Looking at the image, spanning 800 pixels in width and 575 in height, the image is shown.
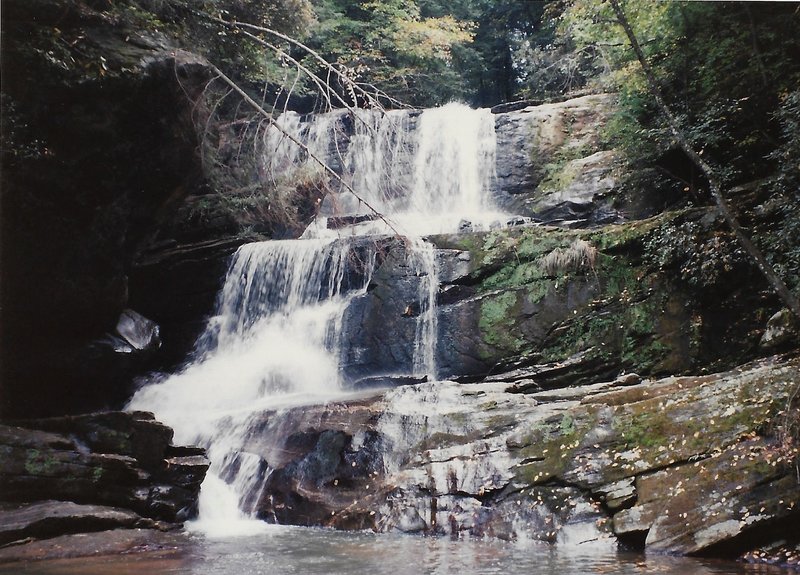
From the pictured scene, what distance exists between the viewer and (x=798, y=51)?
736cm

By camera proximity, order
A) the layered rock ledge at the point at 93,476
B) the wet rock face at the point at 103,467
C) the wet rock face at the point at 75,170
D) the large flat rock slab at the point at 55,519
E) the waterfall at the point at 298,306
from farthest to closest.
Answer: the waterfall at the point at 298,306 → the wet rock face at the point at 75,170 → the wet rock face at the point at 103,467 → the layered rock ledge at the point at 93,476 → the large flat rock slab at the point at 55,519

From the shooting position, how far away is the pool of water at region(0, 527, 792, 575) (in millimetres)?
3994

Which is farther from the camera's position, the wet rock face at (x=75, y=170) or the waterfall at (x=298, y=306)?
the waterfall at (x=298, y=306)

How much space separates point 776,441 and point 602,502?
1408mm

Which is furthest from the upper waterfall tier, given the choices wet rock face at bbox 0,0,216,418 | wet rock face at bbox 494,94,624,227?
wet rock face at bbox 0,0,216,418

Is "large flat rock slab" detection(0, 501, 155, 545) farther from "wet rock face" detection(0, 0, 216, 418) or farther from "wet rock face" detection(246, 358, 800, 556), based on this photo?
"wet rock face" detection(0, 0, 216, 418)

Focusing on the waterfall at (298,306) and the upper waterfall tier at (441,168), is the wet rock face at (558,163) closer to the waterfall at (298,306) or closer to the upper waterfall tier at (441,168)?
the upper waterfall tier at (441,168)

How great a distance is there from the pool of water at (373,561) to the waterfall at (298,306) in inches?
92.1

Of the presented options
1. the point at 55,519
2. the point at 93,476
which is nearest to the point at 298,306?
the point at 93,476

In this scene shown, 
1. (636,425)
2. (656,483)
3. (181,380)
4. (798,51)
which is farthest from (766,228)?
(181,380)

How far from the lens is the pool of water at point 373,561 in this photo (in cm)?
399

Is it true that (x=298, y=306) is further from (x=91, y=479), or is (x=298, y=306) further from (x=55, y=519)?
(x=55, y=519)

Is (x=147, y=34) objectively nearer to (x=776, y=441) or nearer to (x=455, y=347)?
(x=455, y=347)

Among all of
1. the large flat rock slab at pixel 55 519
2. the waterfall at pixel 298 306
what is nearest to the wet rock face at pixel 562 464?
the waterfall at pixel 298 306
